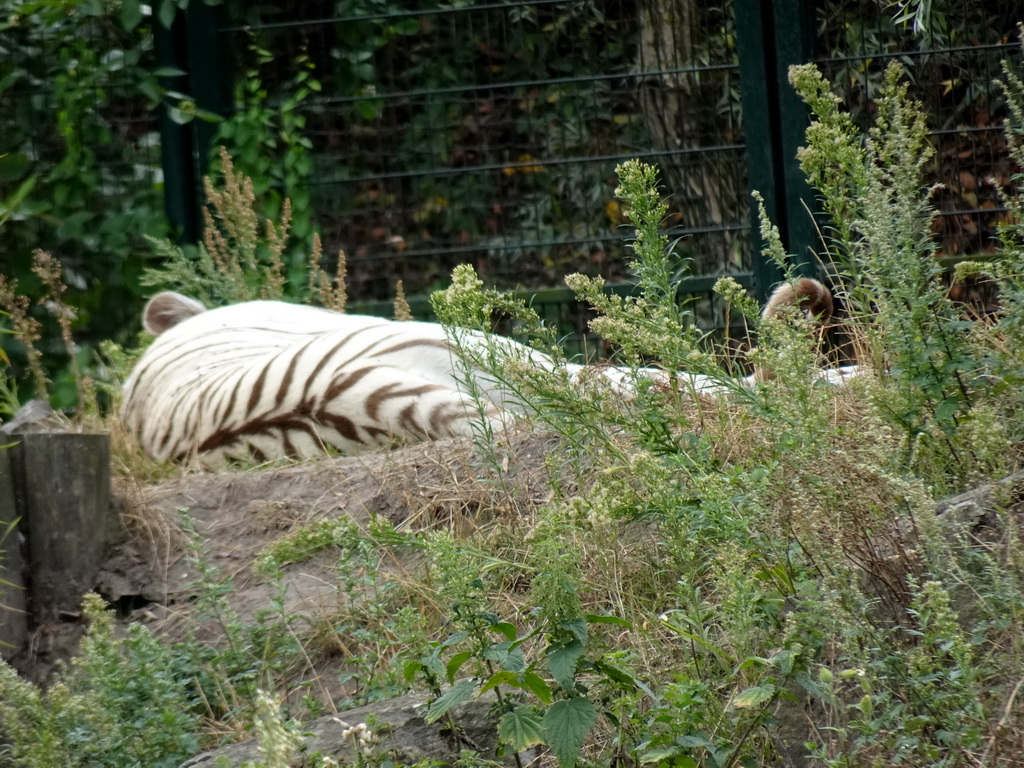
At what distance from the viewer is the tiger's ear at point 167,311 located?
5879 mm

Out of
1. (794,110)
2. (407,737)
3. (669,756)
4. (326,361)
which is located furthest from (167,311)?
(669,756)

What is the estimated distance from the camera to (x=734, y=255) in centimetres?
596

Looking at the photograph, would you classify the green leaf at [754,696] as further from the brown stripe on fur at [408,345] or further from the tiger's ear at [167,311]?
the tiger's ear at [167,311]

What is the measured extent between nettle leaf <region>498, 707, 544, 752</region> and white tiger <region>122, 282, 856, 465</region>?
1.81 meters

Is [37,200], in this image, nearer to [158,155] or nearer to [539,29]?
[158,155]

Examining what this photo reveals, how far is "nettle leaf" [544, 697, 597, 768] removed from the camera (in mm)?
2070

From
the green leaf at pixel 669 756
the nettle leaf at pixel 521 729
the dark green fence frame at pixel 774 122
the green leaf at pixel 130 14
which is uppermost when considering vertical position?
the green leaf at pixel 130 14

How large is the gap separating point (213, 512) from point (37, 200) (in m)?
3.09

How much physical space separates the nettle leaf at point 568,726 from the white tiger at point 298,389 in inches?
72.6

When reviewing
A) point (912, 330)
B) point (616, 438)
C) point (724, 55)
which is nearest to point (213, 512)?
point (616, 438)

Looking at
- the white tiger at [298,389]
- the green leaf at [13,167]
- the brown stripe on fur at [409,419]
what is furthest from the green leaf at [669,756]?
the green leaf at [13,167]

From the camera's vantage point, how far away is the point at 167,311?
5906mm

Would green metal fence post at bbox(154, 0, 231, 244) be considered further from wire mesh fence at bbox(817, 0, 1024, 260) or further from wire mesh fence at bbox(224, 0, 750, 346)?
wire mesh fence at bbox(817, 0, 1024, 260)

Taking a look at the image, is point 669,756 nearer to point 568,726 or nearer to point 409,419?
point 568,726
